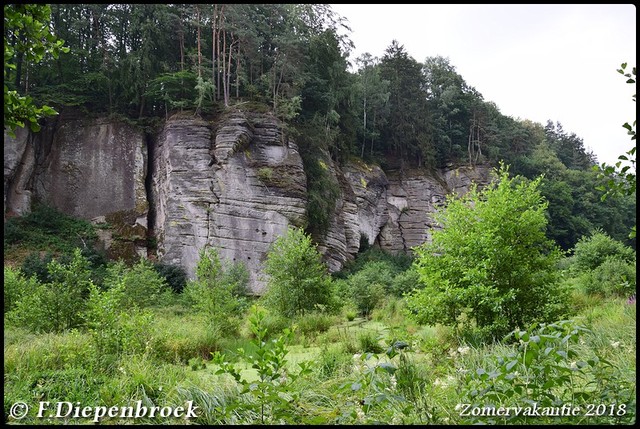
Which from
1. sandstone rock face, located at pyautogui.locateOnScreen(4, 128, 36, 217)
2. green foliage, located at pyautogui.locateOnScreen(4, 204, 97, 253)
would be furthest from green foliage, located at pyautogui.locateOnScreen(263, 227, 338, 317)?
sandstone rock face, located at pyautogui.locateOnScreen(4, 128, 36, 217)

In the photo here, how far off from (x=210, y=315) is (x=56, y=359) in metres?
5.70

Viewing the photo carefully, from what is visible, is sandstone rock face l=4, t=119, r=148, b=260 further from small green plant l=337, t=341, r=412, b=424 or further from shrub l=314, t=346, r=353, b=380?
small green plant l=337, t=341, r=412, b=424

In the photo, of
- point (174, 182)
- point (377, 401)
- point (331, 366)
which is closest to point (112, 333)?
point (331, 366)

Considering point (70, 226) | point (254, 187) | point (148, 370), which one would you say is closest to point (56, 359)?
point (148, 370)

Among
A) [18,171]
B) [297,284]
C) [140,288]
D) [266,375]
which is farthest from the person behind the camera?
[18,171]

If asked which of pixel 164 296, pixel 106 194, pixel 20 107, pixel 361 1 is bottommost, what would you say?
pixel 164 296

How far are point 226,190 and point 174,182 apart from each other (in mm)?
3031

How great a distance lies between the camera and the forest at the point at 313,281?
12.1 feet

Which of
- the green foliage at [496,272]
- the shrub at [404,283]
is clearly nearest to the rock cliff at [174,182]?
the shrub at [404,283]

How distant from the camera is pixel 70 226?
2505 centimetres

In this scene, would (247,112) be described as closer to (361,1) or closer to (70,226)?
(70,226)

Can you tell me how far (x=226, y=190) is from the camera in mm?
25312

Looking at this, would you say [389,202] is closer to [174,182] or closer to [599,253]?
[599,253]

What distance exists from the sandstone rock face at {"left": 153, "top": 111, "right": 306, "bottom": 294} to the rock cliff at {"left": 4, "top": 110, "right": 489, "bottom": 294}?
2.3 inches
